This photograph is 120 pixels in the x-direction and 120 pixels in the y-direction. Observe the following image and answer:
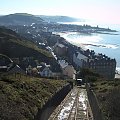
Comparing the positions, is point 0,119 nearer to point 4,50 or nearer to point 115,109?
point 115,109

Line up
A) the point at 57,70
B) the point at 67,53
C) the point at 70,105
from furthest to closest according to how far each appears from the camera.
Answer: the point at 67,53 < the point at 57,70 < the point at 70,105

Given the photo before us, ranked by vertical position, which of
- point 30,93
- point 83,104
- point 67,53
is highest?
point 30,93

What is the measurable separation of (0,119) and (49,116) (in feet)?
18.8

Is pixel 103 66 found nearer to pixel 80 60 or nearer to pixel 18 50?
pixel 80 60

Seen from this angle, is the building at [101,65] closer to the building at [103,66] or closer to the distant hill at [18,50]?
the building at [103,66]

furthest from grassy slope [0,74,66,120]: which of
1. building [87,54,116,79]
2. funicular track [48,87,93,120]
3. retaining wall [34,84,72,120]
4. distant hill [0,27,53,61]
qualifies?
building [87,54,116,79]

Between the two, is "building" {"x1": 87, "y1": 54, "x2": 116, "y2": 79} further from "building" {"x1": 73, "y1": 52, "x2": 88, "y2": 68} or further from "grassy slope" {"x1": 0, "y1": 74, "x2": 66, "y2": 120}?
"grassy slope" {"x1": 0, "y1": 74, "x2": 66, "y2": 120}

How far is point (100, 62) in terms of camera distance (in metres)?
66.9

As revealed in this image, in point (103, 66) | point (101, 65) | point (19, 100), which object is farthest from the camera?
point (103, 66)

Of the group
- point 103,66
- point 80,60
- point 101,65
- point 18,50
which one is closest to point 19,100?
point 18,50

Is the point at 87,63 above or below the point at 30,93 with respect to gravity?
below

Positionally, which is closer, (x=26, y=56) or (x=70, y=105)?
(x=70, y=105)

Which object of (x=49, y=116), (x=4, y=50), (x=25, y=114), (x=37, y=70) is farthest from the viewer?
(x=4, y=50)

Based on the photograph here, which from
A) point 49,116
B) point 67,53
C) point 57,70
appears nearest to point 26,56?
point 57,70
